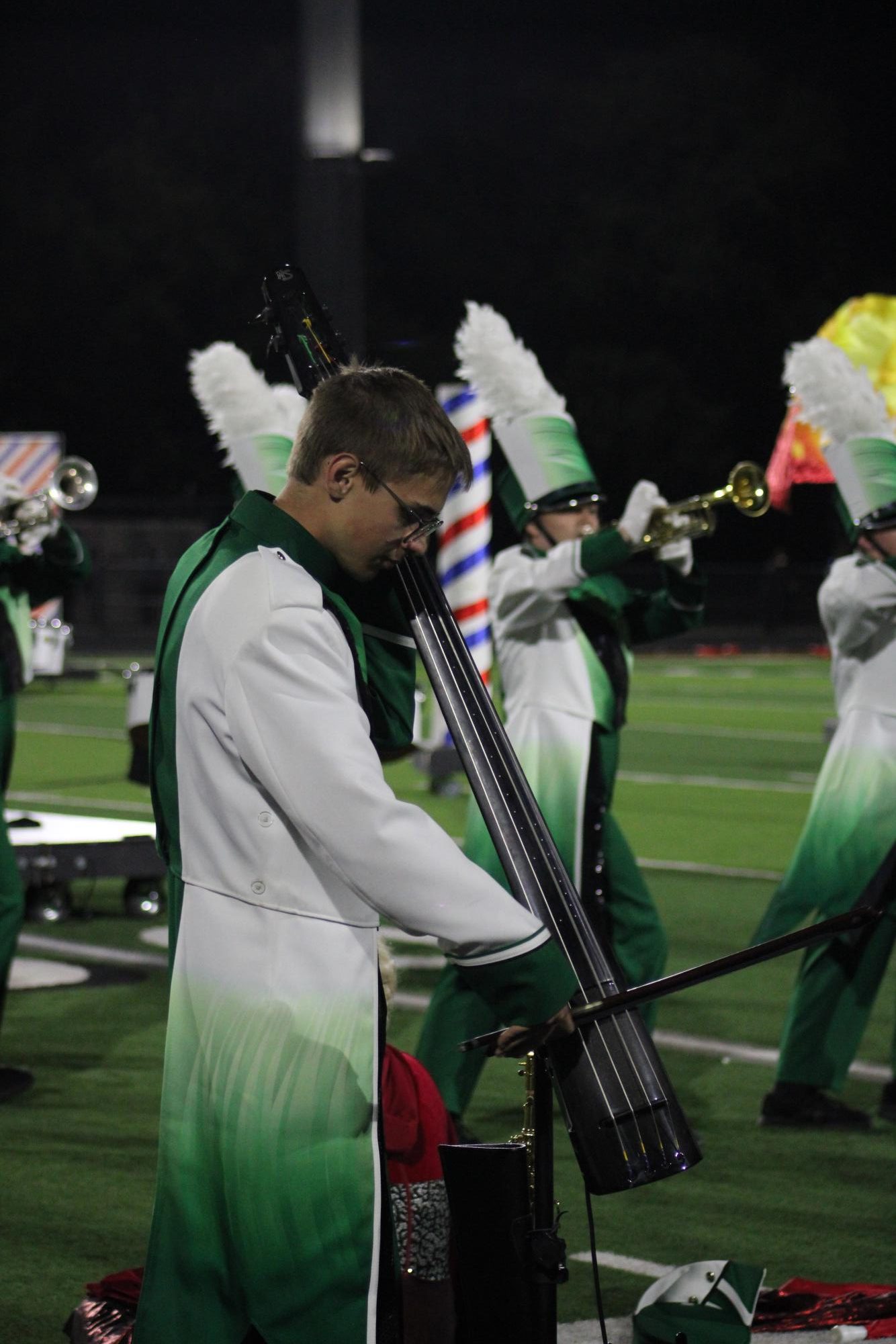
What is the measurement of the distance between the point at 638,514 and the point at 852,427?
718 mm

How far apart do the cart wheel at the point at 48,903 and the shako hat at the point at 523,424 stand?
3617 millimetres

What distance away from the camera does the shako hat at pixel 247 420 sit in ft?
22.9

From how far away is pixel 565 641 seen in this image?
635cm

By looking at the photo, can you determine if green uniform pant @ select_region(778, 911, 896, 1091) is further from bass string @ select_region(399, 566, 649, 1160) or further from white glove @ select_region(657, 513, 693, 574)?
bass string @ select_region(399, 566, 649, 1160)

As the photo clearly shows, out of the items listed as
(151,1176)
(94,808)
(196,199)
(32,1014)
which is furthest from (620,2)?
(196,199)

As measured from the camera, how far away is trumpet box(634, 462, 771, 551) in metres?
6.30

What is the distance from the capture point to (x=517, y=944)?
2648 millimetres

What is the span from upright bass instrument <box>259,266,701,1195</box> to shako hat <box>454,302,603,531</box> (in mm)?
3575

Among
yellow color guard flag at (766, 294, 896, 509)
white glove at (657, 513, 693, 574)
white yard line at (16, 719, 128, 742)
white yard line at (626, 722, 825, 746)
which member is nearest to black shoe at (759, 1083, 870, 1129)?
white glove at (657, 513, 693, 574)

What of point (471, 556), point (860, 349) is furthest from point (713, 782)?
point (860, 349)

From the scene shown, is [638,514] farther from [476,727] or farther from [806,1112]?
[476,727]

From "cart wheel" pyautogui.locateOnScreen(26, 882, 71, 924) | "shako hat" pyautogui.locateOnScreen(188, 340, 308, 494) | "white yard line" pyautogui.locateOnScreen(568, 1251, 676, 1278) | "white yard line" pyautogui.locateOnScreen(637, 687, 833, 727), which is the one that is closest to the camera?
"white yard line" pyautogui.locateOnScreen(568, 1251, 676, 1278)

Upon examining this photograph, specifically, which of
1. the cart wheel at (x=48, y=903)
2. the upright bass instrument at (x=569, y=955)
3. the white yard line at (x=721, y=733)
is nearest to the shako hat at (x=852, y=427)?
the upright bass instrument at (x=569, y=955)

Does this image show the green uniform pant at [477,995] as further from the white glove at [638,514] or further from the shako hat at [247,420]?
the shako hat at [247,420]
